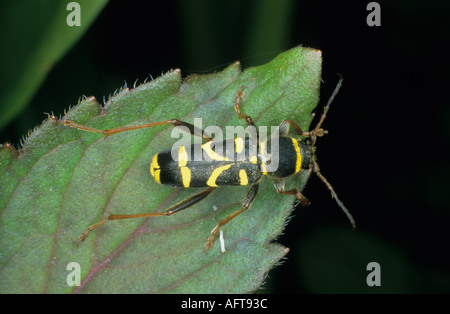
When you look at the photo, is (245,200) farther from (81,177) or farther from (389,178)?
(389,178)

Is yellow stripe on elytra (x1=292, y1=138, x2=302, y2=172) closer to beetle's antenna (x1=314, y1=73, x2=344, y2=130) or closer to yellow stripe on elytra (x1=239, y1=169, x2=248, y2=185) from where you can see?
beetle's antenna (x1=314, y1=73, x2=344, y2=130)

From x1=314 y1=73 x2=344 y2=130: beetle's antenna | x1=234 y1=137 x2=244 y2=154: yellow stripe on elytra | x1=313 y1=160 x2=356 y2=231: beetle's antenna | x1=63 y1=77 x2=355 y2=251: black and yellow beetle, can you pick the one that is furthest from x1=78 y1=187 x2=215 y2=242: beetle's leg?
x1=314 y1=73 x2=344 y2=130: beetle's antenna

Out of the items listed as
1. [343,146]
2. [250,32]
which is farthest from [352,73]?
[250,32]

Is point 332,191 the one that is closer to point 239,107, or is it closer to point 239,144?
point 239,144

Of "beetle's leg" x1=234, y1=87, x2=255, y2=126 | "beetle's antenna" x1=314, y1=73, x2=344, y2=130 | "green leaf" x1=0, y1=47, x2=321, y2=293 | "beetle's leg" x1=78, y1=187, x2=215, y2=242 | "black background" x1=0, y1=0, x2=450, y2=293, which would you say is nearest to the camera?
"green leaf" x1=0, y1=47, x2=321, y2=293

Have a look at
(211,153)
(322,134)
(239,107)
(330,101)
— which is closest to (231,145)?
(211,153)

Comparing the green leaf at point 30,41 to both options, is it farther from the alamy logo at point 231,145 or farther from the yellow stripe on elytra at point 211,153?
the yellow stripe on elytra at point 211,153
